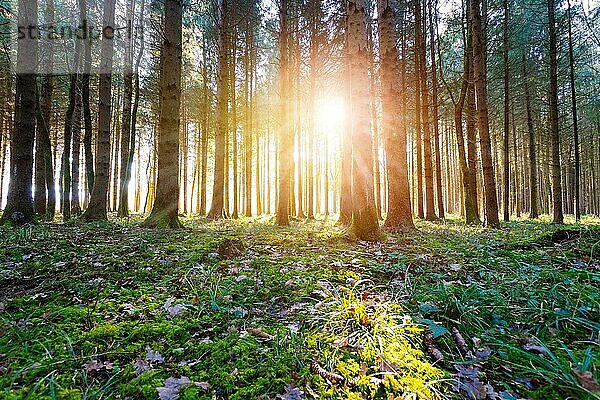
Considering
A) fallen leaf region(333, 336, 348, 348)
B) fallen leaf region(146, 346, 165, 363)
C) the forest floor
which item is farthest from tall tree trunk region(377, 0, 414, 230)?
fallen leaf region(146, 346, 165, 363)

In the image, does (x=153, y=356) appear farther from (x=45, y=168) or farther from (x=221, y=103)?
(x=221, y=103)

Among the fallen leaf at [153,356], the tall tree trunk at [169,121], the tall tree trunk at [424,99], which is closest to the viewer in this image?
the fallen leaf at [153,356]

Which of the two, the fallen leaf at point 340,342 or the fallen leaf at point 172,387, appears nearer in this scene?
the fallen leaf at point 172,387

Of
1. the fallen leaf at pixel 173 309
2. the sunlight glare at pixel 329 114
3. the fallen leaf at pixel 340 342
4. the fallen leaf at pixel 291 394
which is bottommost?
the fallen leaf at pixel 291 394

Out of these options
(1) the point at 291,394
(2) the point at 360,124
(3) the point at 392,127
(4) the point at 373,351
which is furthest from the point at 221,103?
(1) the point at 291,394

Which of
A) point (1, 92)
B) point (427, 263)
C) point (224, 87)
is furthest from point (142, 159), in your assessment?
point (427, 263)

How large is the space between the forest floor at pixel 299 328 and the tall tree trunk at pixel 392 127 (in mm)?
3533

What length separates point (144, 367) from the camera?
1580 mm

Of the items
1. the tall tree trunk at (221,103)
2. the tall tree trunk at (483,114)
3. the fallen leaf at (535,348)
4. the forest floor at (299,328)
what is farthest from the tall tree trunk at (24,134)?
the tall tree trunk at (483,114)

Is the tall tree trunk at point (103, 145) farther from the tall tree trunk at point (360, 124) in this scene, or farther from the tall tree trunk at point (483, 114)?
the tall tree trunk at point (483, 114)

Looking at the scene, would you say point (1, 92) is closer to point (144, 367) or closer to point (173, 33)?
point (173, 33)

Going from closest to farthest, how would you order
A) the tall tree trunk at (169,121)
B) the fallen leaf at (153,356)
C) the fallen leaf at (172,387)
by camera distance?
the fallen leaf at (172,387)
the fallen leaf at (153,356)
the tall tree trunk at (169,121)

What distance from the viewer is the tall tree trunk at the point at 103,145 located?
8.34 meters

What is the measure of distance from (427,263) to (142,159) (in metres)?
29.2
